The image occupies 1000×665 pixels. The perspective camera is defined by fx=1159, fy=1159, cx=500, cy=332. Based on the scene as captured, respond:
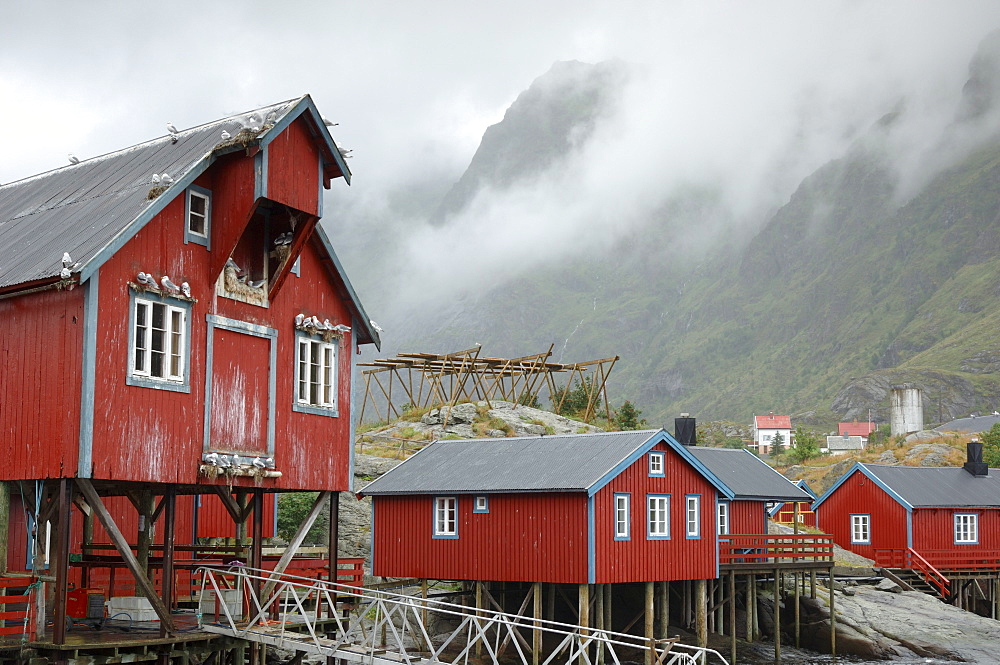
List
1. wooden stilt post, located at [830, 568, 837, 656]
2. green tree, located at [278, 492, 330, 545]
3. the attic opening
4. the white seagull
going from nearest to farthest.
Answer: the white seagull
the attic opening
wooden stilt post, located at [830, 568, 837, 656]
green tree, located at [278, 492, 330, 545]

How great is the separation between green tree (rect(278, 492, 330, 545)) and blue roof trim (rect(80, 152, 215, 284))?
2490 centimetres

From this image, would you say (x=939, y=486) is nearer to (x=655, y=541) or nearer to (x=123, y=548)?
(x=655, y=541)

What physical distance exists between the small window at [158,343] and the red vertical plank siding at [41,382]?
110 cm

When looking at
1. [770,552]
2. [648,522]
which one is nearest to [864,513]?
[770,552]

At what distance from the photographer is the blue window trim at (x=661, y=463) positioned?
36.0m

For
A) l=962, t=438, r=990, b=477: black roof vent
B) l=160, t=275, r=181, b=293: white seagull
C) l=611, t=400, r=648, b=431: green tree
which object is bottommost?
l=962, t=438, r=990, b=477: black roof vent

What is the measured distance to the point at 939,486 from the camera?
58094mm

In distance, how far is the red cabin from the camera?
33938 millimetres

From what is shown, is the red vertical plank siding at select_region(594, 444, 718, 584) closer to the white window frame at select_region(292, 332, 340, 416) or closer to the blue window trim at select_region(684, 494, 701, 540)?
the blue window trim at select_region(684, 494, 701, 540)

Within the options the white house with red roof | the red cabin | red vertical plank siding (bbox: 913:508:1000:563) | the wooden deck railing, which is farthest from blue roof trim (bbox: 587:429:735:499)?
the white house with red roof

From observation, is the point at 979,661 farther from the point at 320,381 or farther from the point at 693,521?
the point at 320,381

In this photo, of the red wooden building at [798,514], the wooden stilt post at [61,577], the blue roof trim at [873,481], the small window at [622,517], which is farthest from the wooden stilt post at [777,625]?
the wooden stilt post at [61,577]

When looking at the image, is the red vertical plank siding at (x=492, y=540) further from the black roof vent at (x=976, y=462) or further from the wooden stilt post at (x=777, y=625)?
the black roof vent at (x=976, y=462)

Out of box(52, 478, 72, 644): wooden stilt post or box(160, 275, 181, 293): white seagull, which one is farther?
box(160, 275, 181, 293): white seagull
